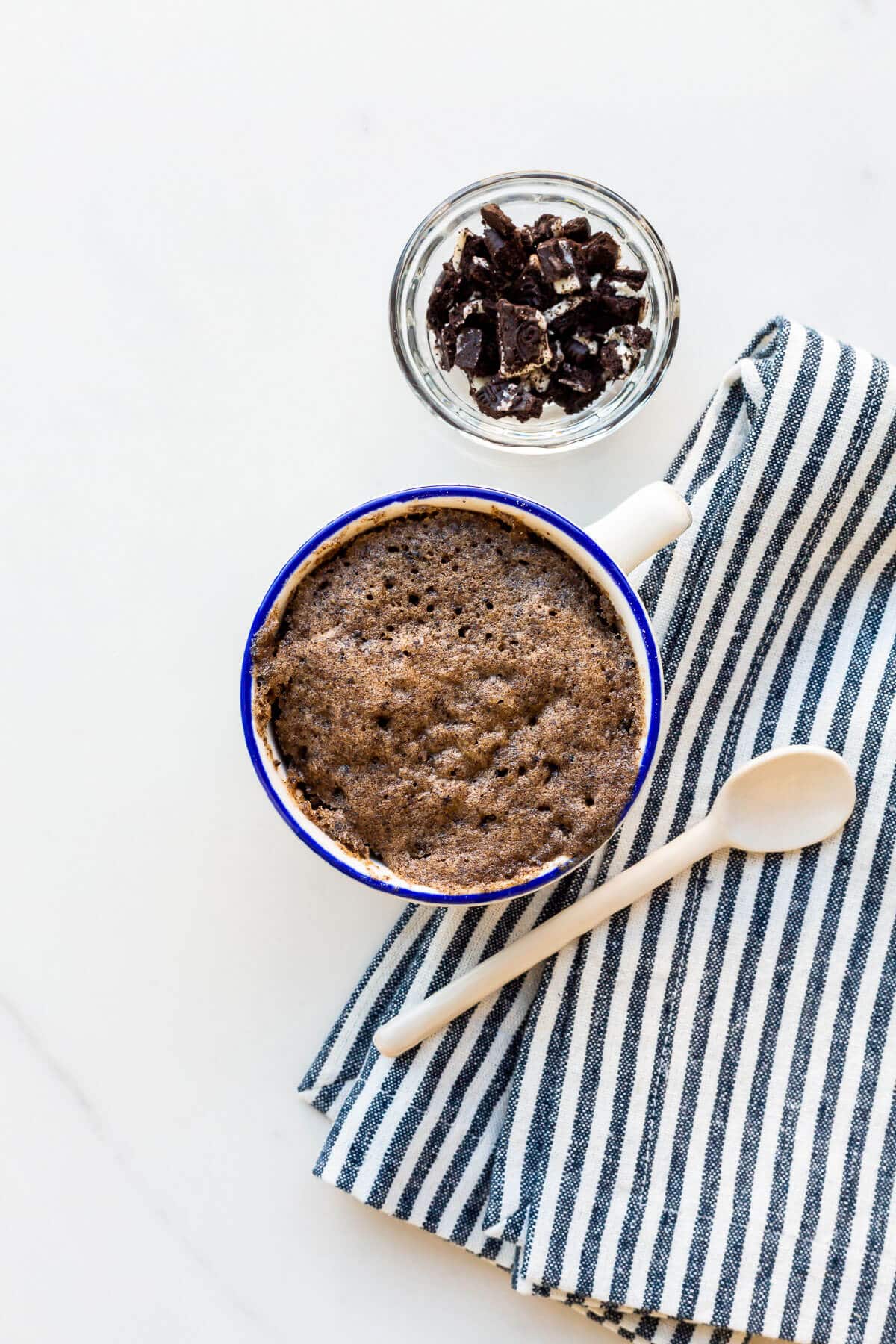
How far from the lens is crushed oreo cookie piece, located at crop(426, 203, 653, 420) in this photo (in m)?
1.13

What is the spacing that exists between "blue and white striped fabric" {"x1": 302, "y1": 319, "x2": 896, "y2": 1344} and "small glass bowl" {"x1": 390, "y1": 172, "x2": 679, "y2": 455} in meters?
0.09

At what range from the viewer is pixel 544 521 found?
103 cm

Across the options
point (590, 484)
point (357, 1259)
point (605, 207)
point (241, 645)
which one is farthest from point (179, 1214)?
point (605, 207)

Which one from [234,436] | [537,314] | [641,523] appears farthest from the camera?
[234,436]

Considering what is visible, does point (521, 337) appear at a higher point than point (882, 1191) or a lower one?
higher

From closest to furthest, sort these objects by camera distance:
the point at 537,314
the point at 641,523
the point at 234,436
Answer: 1. the point at 641,523
2. the point at 537,314
3. the point at 234,436

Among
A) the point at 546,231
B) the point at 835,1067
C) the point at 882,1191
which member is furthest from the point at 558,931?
the point at 546,231

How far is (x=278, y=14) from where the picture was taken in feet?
4.09

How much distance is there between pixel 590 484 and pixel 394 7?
55 cm

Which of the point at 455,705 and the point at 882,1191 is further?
the point at 882,1191

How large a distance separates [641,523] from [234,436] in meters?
0.49

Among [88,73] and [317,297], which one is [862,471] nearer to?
[317,297]

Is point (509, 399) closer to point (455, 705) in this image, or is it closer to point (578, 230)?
point (578, 230)

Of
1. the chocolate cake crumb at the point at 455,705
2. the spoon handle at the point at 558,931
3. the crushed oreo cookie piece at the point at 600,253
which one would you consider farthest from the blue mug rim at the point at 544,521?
the crushed oreo cookie piece at the point at 600,253
